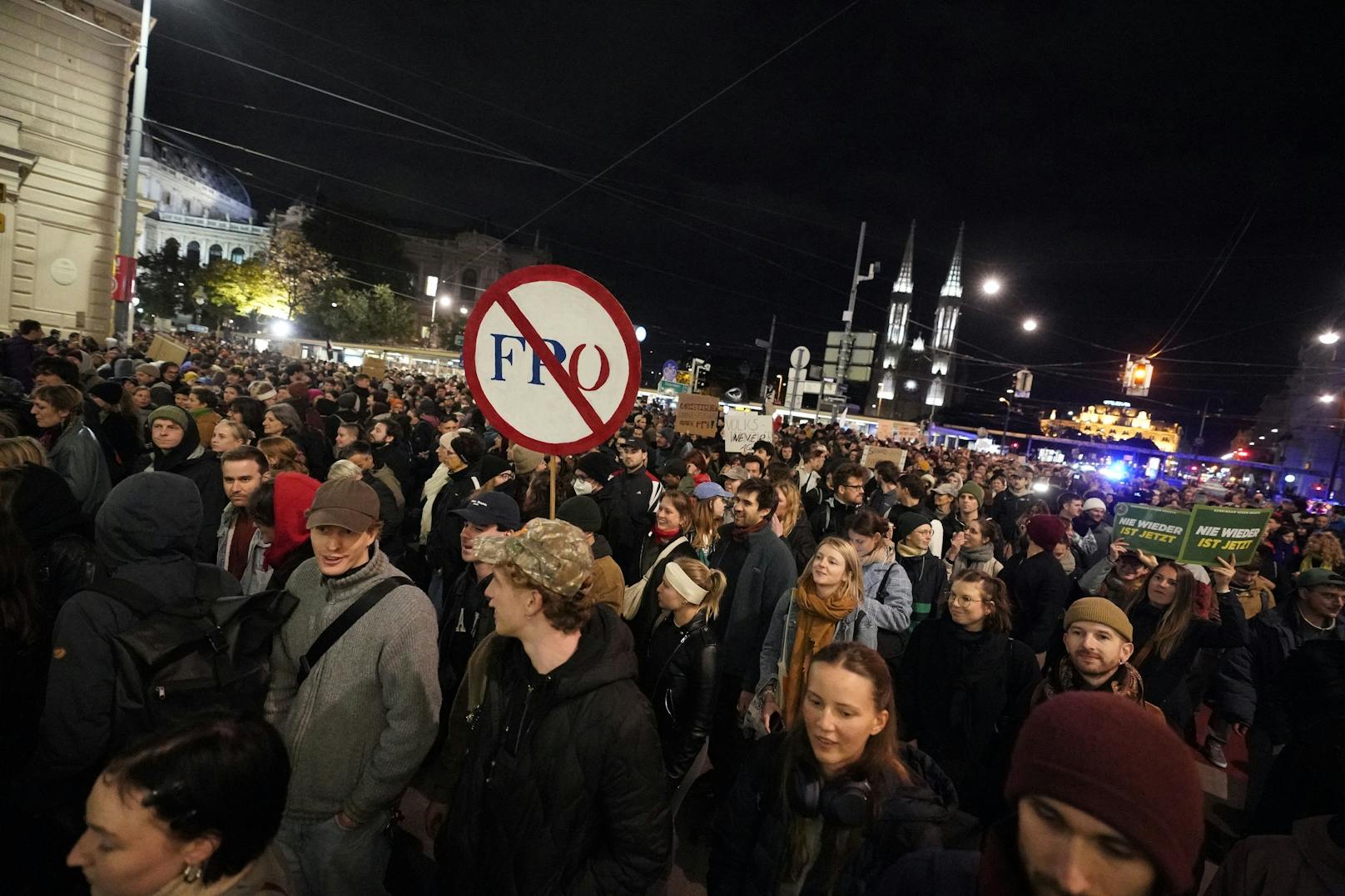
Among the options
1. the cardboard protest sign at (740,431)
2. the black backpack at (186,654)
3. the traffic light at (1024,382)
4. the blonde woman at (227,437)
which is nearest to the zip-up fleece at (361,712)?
the black backpack at (186,654)

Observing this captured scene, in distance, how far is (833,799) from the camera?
189cm

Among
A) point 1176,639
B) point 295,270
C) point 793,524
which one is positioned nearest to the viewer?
point 1176,639

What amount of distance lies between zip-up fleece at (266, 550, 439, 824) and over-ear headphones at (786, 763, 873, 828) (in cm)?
137

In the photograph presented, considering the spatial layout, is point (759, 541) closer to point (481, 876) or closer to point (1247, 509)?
point (481, 876)

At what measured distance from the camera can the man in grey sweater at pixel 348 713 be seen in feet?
7.69

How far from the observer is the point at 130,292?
17797mm

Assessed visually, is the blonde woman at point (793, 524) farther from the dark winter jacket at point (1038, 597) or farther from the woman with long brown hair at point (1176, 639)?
the woman with long brown hair at point (1176, 639)

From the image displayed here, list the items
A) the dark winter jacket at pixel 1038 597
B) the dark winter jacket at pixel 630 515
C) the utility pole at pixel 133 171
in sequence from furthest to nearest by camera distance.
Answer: the utility pole at pixel 133 171
the dark winter jacket at pixel 630 515
the dark winter jacket at pixel 1038 597

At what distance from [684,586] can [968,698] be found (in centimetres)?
169

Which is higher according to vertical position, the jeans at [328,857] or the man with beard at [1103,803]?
the man with beard at [1103,803]

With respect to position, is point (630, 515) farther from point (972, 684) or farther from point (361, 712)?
point (361, 712)

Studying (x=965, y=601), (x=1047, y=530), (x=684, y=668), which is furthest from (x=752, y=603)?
(x=1047, y=530)

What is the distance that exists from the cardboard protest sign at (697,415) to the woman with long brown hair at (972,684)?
7.76 metres

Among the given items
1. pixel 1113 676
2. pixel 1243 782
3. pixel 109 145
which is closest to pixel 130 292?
pixel 109 145
